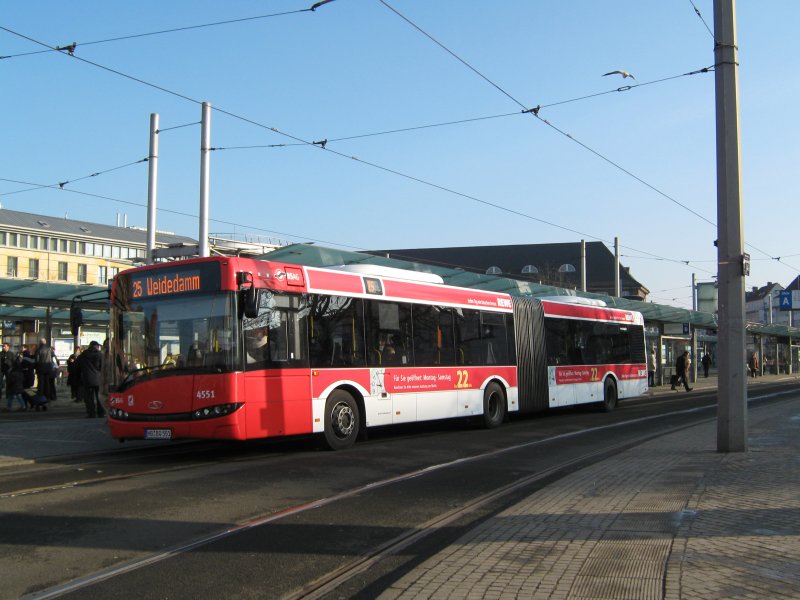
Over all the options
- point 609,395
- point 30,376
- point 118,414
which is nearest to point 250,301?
point 118,414

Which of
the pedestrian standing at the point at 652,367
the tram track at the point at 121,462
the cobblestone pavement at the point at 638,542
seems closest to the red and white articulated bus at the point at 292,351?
the tram track at the point at 121,462

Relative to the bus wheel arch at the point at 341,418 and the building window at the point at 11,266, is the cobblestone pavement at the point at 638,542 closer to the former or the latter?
the bus wheel arch at the point at 341,418

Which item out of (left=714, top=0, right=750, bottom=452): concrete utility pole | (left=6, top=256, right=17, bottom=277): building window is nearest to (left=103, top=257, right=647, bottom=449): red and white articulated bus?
(left=714, top=0, right=750, bottom=452): concrete utility pole

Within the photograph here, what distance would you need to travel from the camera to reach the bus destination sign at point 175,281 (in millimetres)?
11352

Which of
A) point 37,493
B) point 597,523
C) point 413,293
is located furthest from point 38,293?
point 597,523

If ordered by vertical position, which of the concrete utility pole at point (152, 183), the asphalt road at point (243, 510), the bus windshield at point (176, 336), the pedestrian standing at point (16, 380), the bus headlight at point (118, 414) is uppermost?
the concrete utility pole at point (152, 183)

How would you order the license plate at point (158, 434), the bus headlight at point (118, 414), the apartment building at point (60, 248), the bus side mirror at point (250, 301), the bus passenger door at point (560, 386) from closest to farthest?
the bus side mirror at point (250, 301) → the license plate at point (158, 434) → the bus headlight at point (118, 414) → the bus passenger door at point (560, 386) → the apartment building at point (60, 248)

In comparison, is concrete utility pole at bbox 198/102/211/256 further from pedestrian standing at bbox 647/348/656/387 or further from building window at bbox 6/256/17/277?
building window at bbox 6/256/17/277

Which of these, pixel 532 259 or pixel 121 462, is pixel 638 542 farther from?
pixel 532 259

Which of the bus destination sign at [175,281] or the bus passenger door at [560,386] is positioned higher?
the bus destination sign at [175,281]

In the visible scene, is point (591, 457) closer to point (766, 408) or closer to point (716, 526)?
point (716, 526)

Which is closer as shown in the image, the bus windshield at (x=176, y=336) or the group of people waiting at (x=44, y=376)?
the bus windshield at (x=176, y=336)

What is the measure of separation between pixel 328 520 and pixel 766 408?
18.3 metres

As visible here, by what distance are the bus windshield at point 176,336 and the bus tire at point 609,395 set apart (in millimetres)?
14388
